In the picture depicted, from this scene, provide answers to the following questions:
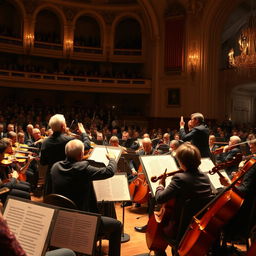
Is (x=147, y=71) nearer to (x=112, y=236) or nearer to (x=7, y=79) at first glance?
(x=7, y=79)

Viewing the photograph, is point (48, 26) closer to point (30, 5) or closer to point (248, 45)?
point (30, 5)

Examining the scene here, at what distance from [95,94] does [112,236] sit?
1878 cm

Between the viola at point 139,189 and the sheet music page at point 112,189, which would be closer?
the sheet music page at point 112,189

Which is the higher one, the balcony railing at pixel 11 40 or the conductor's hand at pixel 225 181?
the balcony railing at pixel 11 40

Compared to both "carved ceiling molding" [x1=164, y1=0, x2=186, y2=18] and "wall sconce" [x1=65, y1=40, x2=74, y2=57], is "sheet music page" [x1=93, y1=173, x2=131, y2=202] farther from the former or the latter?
"wall sconce" [x1=65, y1=40, x2=74, y2=57]

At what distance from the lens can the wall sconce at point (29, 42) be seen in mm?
18859

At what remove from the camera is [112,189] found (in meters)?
3.57

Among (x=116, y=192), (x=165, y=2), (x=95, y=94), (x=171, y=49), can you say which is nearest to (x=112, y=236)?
(x=116, y=192)

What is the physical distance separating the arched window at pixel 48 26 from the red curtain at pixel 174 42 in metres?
6.91

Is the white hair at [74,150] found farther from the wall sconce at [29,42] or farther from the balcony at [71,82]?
the wall sconce at [29,42]

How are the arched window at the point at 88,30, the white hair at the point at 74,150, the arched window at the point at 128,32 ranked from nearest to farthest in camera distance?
the white hair at the point at 74,150 → the arched window at the point at 88,30 → the arched window at the point at 128,32

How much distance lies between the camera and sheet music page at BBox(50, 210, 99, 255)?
7.51 feet

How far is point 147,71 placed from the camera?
19938mm

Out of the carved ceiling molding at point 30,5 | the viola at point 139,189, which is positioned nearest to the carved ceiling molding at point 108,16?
the carved ceiling molding at point 30,5
